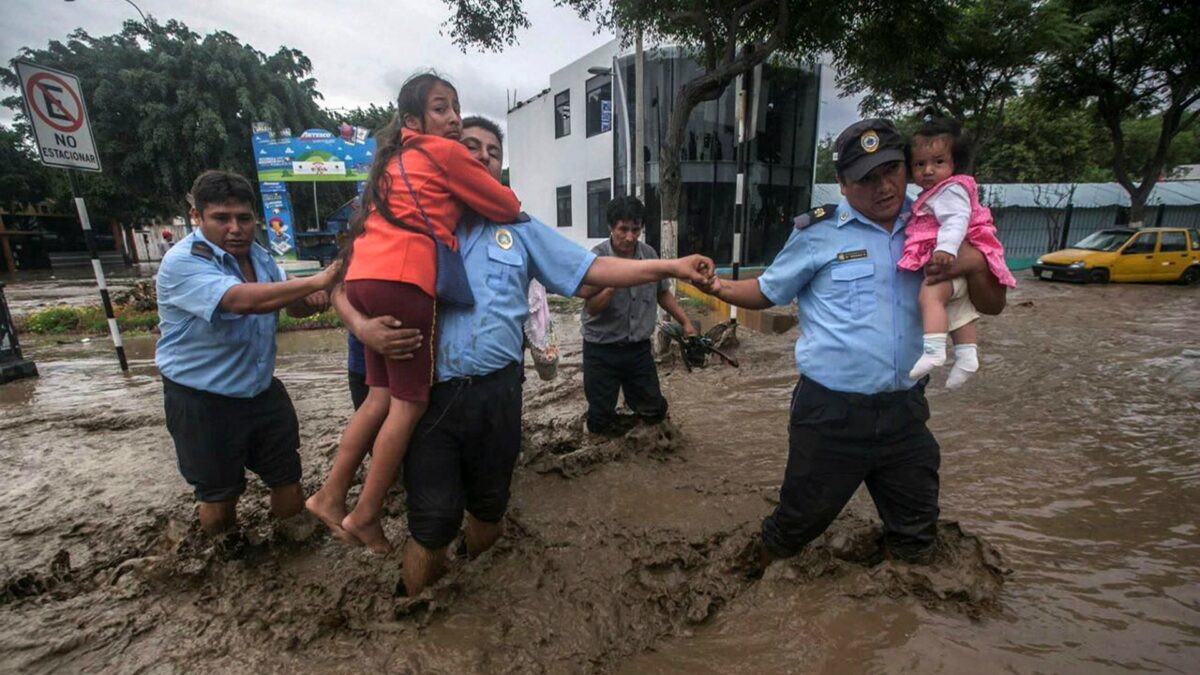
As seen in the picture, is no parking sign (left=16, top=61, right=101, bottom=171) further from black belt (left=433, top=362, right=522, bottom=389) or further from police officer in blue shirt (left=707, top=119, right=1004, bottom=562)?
police officer in blue shirt (left=707, top=119, right=1004, bottom=562)

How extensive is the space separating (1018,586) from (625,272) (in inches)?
84.6

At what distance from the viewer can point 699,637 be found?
214 centimetres

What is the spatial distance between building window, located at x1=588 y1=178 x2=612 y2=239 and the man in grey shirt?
13.2 m

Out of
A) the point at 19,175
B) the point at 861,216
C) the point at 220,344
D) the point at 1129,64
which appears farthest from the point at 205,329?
the point at 19,175

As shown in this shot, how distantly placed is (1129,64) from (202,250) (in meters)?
20.9

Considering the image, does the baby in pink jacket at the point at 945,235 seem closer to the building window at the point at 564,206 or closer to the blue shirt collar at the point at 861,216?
the blue shirt collar at the point at 861,216

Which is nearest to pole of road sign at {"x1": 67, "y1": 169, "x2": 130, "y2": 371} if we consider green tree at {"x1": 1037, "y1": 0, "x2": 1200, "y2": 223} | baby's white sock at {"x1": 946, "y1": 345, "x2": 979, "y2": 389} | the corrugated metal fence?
baby's white sock at {"x1": 946, "y1": 345, "x2": 979, "y2": 389}

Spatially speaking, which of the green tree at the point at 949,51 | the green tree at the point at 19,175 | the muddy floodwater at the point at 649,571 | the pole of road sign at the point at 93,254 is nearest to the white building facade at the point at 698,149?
the green tree at the point at 949,51

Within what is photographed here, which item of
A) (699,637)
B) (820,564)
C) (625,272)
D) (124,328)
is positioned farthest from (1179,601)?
(124,328)

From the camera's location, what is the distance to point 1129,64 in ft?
48.4

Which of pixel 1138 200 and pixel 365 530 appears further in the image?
pixel 1138 200

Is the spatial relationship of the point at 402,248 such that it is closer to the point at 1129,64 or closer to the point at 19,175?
the point at 1129,64

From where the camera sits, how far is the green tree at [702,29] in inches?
259

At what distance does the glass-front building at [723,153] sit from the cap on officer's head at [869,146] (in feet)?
42.1
